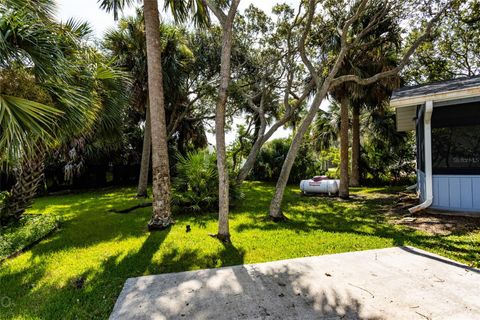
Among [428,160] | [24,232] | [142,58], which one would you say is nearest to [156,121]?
[24,232]

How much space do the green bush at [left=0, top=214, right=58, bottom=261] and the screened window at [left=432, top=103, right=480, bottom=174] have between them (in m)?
9.65

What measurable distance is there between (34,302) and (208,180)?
5.41 metres

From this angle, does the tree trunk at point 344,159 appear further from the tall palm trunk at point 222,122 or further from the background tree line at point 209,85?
the tall palm trunk at point 222,122

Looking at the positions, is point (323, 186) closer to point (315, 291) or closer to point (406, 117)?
point (406, 117)

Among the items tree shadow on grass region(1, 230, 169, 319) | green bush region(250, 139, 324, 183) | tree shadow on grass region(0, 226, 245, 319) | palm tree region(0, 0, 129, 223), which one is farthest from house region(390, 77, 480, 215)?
green bush region(250, 139, 324, 183)

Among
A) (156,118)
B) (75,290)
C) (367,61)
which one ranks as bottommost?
(75,290)

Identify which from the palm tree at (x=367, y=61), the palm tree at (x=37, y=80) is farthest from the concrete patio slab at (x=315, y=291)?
the palm tree at (x=367, y=61)

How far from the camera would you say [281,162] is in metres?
16.5

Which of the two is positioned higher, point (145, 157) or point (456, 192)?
point (145, 157)

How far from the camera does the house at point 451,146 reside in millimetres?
6355

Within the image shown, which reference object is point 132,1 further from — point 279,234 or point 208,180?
point 279,234

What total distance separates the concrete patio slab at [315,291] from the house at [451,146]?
3.70 meters

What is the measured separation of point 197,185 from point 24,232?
4216 mm

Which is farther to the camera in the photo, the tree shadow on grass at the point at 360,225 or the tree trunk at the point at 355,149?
the tree trunk at the point at 355,149
